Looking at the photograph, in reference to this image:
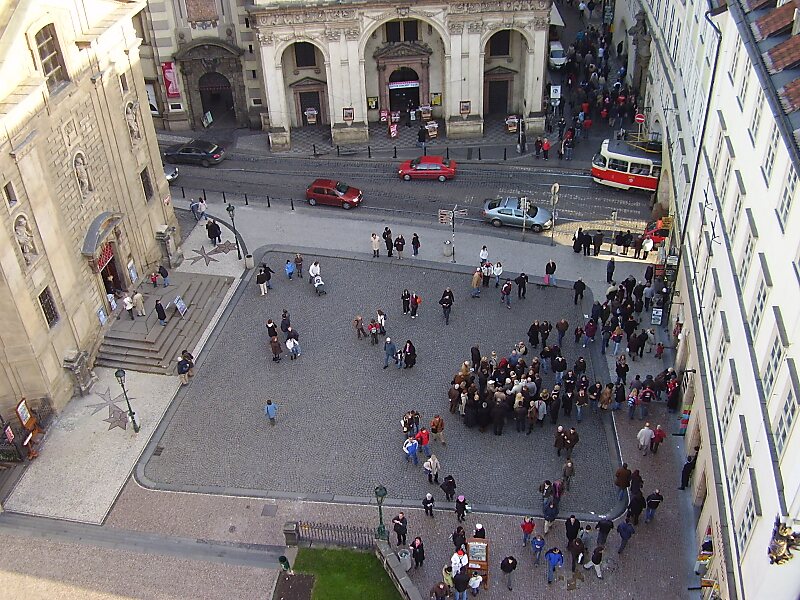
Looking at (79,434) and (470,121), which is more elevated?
(470,121)

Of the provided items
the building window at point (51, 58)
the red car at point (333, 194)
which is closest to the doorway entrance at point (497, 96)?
the red car at point (333, 194)

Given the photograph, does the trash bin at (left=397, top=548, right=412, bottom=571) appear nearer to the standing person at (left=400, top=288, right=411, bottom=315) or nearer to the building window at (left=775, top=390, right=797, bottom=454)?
the building window at (left=775, top=390, right=797, bottom=454)

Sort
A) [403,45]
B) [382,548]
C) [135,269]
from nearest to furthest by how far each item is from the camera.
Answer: [382,548] < [135,269] < [403,45]

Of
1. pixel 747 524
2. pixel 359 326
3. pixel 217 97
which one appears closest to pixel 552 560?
pixel 747 524

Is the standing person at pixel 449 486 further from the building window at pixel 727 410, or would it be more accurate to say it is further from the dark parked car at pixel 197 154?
the dark parked car at pixel 197 154

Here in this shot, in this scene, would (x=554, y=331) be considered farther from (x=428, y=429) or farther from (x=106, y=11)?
(x=106, y=11)

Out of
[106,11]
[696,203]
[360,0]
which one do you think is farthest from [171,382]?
[360,0]
